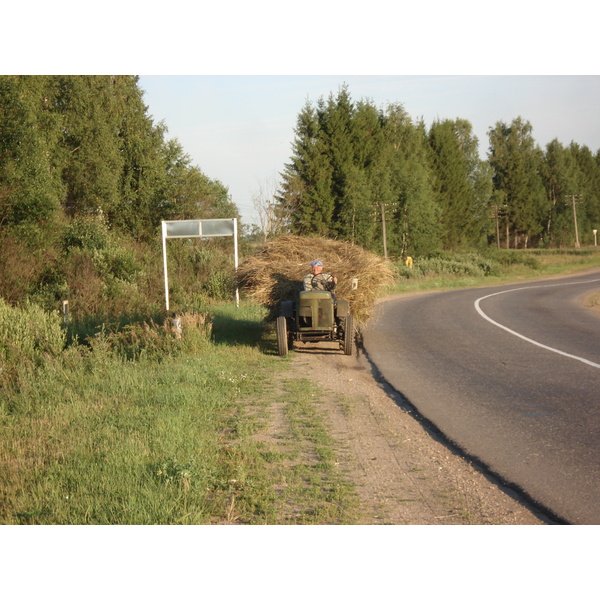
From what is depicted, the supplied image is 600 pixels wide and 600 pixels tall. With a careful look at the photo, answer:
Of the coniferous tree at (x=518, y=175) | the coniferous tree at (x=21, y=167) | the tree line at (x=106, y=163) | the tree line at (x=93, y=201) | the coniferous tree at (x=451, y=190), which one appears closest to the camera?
the coniferous tree at (x=21, y=167)

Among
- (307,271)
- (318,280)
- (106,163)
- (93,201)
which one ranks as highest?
(106,163)

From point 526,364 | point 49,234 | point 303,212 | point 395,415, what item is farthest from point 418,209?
point 395,415

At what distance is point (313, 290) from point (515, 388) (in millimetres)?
4954

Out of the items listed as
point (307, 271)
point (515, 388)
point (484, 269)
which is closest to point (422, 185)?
point (484, 269)

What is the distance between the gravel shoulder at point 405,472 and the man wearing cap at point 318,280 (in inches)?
166

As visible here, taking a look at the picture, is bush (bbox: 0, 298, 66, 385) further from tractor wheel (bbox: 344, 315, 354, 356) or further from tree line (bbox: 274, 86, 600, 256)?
tree line (bbox: 274, 86, 600, 256)

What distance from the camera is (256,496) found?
555 cm

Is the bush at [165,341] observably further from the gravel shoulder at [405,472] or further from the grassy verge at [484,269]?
the grassy verge at [484,269]

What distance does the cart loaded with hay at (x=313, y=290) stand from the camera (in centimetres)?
1353

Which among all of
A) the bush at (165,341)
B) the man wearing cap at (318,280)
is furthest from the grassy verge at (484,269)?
the bush at (165,341)

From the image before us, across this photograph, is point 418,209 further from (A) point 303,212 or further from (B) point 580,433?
(B) point 580,433

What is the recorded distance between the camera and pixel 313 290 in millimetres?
13758

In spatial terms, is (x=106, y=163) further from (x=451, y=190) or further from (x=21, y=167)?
(x=451, y=190)

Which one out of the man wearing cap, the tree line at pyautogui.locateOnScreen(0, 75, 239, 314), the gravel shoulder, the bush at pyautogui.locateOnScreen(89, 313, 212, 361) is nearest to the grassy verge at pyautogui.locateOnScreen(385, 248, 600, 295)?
the tree line at pyautogui.locateOnScreen(0, 75, 239, 314)
